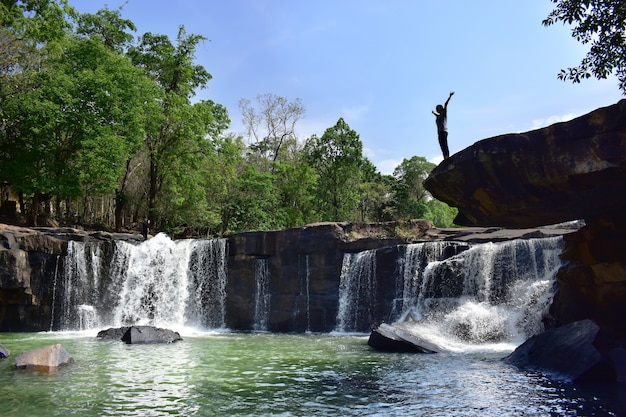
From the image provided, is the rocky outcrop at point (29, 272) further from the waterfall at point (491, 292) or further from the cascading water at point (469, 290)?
the waterfall at point (491, 292)

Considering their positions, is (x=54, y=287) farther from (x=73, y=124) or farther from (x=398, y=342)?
(x=398, y=342)

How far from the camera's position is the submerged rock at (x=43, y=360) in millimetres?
11234

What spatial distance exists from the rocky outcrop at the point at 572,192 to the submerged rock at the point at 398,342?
3575 mm

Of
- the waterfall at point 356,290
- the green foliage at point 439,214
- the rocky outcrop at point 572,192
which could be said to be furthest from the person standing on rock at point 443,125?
the green foliage at point 439,214

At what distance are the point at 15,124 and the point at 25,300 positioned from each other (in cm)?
1055

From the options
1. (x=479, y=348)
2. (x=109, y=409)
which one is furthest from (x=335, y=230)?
(x=109, y=409)

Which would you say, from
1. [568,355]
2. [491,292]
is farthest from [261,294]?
[568,355]

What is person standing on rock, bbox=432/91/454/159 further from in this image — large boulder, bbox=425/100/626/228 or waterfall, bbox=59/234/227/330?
waterfall, bbox=59/234/227/330

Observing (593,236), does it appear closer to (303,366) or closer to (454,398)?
(454,398)

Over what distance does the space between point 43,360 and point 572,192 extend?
10898 mm

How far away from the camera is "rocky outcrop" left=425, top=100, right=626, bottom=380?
28.1ft

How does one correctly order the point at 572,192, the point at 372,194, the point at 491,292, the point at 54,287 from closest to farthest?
the point at 572,192 → the point at 491,292 → the point at 54,287 → the point at 372,194

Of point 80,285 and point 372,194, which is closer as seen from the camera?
point 80,285

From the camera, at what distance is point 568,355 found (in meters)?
10.5
